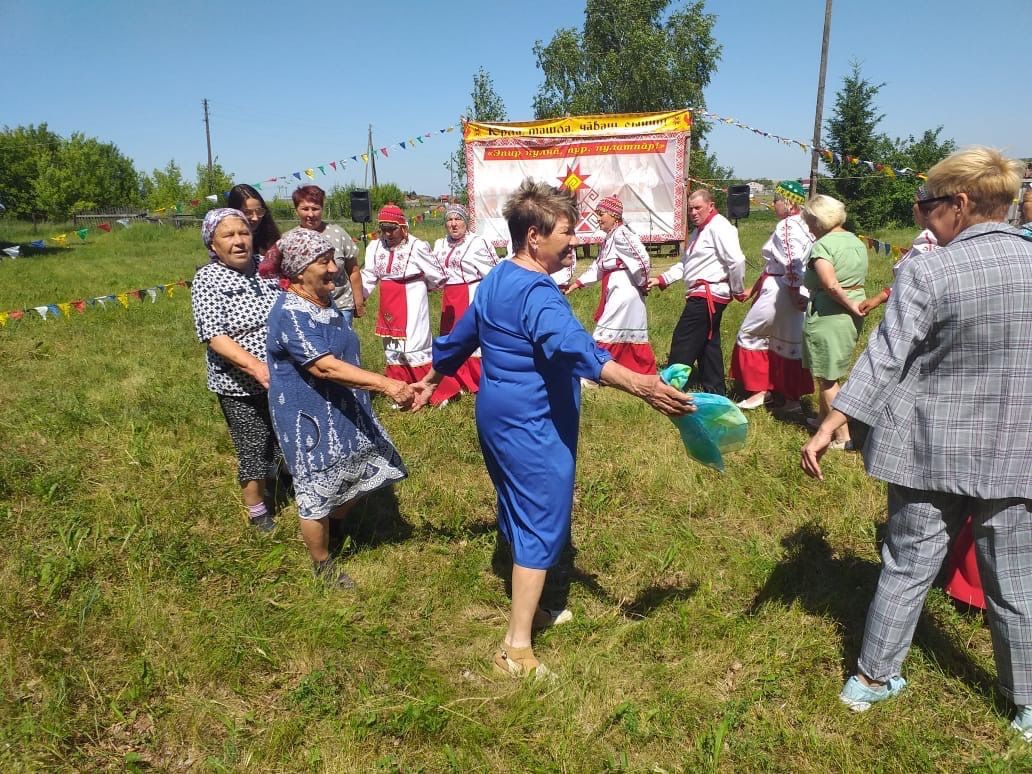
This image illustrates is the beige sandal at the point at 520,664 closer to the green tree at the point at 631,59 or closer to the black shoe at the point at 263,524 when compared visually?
the black shoe at the point at 263,524

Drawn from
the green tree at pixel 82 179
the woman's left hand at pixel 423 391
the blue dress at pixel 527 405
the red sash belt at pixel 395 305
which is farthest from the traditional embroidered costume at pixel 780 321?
the green tree at pixel 82 179

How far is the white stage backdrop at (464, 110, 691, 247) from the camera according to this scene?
14625 millimetres

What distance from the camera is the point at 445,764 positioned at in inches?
88.0

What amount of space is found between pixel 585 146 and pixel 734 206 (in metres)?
5.16

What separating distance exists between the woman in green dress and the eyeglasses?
7.38ft

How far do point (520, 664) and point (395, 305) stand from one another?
4.02 metres

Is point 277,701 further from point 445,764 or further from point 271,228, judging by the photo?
point 271,228

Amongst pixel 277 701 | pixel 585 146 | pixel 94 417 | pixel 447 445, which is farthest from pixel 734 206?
pixel 277 701

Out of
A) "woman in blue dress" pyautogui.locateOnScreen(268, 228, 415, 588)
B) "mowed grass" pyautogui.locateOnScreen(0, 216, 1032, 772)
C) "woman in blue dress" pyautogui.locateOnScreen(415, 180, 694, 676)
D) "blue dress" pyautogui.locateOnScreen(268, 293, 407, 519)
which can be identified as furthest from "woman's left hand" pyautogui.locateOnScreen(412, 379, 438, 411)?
"mowed grass" pyautogui.locateOnScreen(0, 216, 1032, 772)

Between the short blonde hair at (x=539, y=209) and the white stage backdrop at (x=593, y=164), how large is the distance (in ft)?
41.4

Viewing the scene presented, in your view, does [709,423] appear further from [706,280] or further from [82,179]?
[82,179]

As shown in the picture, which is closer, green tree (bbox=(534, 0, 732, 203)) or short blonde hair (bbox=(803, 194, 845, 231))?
short blonde hair (bbox=(803, 194, 845, 231))

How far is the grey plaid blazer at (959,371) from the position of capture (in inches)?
74.0

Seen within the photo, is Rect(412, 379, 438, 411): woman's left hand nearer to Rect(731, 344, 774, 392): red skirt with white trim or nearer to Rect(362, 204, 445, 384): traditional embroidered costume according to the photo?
Rect(362, 204, 445, 384): traditional embroidered costume
